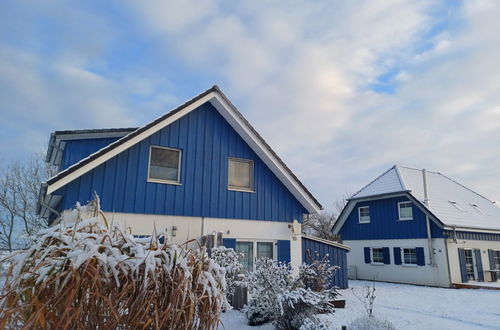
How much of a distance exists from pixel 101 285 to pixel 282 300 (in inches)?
A: 227

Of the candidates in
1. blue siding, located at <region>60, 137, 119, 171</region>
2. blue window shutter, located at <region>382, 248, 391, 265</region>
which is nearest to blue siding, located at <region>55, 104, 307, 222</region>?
blue siding, located at <region>60, 137, 119, 171</region>

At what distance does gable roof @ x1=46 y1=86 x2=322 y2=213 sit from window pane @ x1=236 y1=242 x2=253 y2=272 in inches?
99.6

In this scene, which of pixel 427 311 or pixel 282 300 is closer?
pixel 282 300

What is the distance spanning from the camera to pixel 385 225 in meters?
21.6

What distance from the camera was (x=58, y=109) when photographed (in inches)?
825

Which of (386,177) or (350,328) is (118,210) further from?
(386,177)

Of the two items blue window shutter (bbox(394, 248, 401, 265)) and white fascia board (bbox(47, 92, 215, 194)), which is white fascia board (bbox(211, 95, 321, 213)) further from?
blue window shutter (bbox(394, 248, 401, 265))

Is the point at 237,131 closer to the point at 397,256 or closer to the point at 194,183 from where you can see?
the point at 194,183

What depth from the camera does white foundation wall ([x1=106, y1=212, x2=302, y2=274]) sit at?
31.2 feet

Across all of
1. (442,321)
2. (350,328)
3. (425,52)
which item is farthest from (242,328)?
(425,52)

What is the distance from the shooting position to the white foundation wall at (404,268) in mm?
18500

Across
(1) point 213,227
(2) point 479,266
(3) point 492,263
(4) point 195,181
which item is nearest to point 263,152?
(4) point 195,181

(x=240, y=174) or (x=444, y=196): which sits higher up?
(x=444, y=196)

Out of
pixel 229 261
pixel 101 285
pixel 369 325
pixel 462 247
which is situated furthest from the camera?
pixel 462 247
